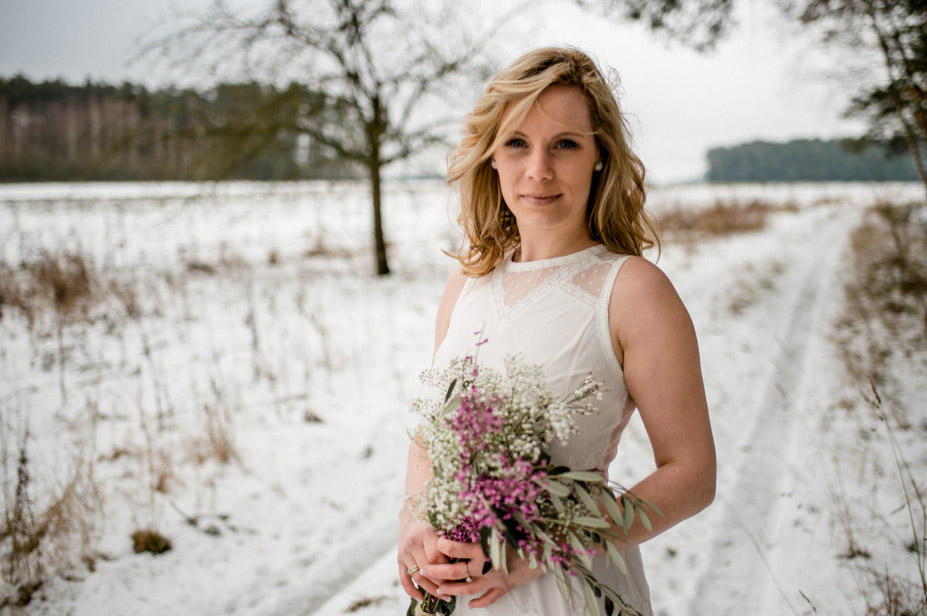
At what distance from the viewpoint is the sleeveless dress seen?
1225 millimetres

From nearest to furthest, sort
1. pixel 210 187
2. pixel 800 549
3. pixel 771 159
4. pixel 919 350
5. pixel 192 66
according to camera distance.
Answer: pixel 800 549 → pixel 919 350 → pixel 192 66 → pixel 210 187 → pixel 771 159

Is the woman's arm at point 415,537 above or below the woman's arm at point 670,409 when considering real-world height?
below

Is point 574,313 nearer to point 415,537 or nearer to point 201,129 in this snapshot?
point 415,537

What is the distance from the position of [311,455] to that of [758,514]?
301 centimetres

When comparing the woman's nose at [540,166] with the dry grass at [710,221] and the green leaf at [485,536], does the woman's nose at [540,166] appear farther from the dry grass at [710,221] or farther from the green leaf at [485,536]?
the dry grass at [710,221]

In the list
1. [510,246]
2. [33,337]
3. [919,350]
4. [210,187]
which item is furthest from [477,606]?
[210,187]

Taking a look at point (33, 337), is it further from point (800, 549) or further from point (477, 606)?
point (800, 549)

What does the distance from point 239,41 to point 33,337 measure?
4.76 metres

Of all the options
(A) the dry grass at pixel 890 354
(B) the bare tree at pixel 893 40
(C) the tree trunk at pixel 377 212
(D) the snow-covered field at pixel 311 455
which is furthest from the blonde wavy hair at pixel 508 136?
(C) the tree trunk at pixel 377 212

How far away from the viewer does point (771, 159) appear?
127ft

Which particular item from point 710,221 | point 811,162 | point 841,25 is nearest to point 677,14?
point 841,25

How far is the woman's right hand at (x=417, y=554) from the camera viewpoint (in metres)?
1.18

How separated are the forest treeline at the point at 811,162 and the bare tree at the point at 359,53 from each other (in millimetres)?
6046

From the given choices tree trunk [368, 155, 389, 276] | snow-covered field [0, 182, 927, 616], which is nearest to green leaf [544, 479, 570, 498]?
snow-covered field [0, 182, 927, 616]
